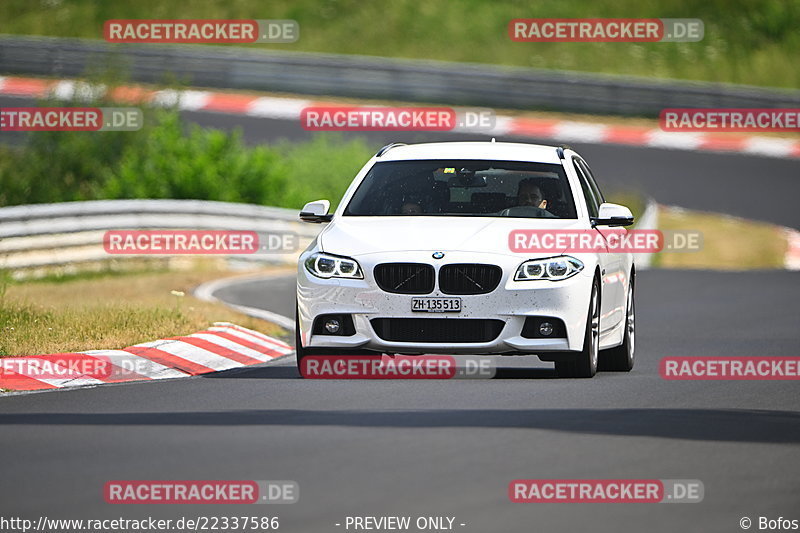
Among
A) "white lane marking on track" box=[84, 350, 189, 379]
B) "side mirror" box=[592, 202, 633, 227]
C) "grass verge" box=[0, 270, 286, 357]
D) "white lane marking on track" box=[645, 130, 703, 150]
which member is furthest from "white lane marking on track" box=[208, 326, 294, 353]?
"white lane marking on track" box=[645, 130, 703, 150]

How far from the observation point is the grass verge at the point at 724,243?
94.4 ft

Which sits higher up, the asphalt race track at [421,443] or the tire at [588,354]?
the tire at [588,354]

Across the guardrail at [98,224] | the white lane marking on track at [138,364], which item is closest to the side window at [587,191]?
the white lane marking on track at [138,364]

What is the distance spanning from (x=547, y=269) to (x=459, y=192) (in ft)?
4.66

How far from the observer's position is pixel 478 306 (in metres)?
11.8

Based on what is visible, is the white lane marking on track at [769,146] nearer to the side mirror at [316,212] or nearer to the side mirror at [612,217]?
the side mirror at [612,217]

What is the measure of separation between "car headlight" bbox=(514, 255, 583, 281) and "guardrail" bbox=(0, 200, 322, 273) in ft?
40.1

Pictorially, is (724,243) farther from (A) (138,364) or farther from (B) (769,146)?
(A) (138,364)

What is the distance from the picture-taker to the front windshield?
1285 centimetres

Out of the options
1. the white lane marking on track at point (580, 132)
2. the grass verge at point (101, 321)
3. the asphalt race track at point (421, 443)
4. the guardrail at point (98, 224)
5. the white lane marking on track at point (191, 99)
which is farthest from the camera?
the white lane marking on track at point (191, 99)

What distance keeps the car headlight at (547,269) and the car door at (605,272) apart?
51 cm

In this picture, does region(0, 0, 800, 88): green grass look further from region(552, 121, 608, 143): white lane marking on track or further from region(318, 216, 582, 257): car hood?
region(318, 216, 582, 257): car hood

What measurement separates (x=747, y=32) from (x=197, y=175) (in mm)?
23005

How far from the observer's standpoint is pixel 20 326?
14391 mm
